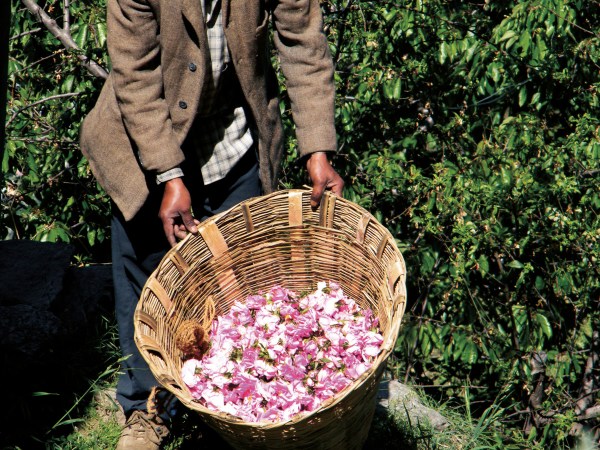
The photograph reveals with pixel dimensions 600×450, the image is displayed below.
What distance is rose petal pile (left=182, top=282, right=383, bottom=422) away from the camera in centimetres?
235

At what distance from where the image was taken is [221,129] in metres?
2.66

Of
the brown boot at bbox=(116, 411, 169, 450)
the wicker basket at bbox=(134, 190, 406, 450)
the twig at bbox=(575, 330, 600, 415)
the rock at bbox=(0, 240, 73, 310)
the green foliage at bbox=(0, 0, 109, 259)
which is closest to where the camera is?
the wicker basket at bbox=(134, 190, 406, 450)

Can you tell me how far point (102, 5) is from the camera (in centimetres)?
365

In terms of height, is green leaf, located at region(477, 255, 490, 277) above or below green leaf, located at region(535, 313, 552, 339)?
above

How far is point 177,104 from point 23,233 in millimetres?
2000

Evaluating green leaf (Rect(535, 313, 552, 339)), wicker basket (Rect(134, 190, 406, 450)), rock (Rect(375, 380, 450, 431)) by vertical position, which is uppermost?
wicker basket (Rect(134, 190, 406, 450))

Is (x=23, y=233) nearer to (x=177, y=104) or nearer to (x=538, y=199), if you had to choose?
(x=177, y=104)

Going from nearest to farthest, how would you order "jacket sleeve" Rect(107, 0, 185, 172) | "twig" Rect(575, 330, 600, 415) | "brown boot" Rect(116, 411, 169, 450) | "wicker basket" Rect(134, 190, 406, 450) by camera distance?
1. "wicker basket" Rect(134, 190, 406, 450)
2. "jacket sleeve" Rect(107, 0, 185, 172)
3. "brown boot" Rect(116, 411, 169, 450)
4. "twig" Rect(575, 330, 600, 415)

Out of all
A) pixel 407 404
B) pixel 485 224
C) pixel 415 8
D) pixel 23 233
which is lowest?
pixel 407 404

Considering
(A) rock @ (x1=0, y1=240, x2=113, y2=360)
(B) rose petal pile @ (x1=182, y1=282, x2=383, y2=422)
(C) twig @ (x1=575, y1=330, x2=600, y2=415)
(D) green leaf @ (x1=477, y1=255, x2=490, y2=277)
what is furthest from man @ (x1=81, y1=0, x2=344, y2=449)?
(C) twig @ (x1=575, y1=330, x2=600, y2=415)

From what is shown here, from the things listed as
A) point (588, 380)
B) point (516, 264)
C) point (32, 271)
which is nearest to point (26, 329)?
point (32, 271)

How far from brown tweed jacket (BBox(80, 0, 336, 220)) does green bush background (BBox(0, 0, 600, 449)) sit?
102cm

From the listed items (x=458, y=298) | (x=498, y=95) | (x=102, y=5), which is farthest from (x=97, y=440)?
(x=498, y=95)

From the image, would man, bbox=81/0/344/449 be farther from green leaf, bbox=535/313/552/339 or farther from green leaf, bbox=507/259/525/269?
green leaf, bbox=535/313/552/339
